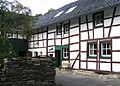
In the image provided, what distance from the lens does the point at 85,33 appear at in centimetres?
1967

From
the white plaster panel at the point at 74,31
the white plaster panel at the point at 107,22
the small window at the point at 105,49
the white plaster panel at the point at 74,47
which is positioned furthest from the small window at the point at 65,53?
the white plaster panel at the point at 107,22

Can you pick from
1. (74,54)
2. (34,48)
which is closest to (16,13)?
(74,54)

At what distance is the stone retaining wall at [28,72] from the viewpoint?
10.5m

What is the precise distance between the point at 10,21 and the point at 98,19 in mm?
7986

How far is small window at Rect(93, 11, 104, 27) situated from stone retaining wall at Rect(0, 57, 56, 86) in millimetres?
7895

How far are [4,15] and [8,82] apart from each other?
3.33 m

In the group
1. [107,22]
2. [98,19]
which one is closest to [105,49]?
[107,22]

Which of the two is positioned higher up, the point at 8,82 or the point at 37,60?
the point at 37,60

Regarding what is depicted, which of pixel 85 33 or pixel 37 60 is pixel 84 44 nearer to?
pixel 85 33

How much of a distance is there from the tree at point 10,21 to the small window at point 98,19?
646 centimetres

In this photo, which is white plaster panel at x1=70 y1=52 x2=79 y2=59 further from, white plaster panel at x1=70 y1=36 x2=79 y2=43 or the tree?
the tree

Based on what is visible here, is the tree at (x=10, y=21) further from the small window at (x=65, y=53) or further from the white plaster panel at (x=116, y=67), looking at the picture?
the small window at (x=65, y=53)

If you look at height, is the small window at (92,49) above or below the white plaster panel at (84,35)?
below

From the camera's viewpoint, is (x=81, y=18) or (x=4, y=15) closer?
(x=4, y=15)
